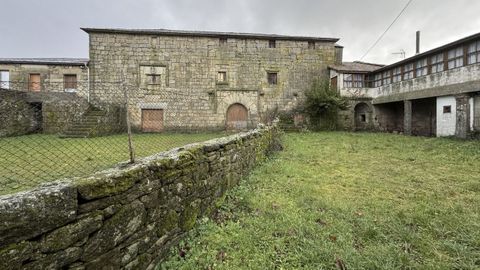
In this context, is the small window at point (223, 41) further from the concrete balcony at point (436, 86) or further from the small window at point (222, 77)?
the concrete balcony at point (436, 86)

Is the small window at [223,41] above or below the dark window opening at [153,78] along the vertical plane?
above

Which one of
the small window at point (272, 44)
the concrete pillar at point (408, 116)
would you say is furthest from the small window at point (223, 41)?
the concrete pillar at point (408, 116)

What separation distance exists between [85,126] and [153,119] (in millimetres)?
4901

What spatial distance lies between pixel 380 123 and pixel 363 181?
15.8 metres

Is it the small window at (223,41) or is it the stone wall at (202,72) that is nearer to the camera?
the stone wall at (202,72)

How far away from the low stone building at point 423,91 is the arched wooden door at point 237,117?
7242 mm

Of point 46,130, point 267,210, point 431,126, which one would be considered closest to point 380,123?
point 431,126

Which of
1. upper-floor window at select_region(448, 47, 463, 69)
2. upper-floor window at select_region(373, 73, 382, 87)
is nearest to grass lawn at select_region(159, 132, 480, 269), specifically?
upper-floor window at select_region(448, 47, 463, 69)

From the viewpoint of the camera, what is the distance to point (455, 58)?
12555 millimetres

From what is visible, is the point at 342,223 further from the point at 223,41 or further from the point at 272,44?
the point at 272,44

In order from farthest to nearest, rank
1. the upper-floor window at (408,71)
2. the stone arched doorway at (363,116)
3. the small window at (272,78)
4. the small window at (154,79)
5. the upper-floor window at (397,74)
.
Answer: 1. the stone arched doorway at (363,116)
2. the small window at (272,78)
3. the small window at (154,79)
4. the upper-floor window at (397,74)
5. the upper-floor window at (408,71)

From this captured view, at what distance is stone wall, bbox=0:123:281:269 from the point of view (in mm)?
1340

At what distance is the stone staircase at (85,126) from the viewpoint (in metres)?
12.5

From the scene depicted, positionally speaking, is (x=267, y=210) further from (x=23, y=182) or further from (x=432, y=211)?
(x=23, y=182)
